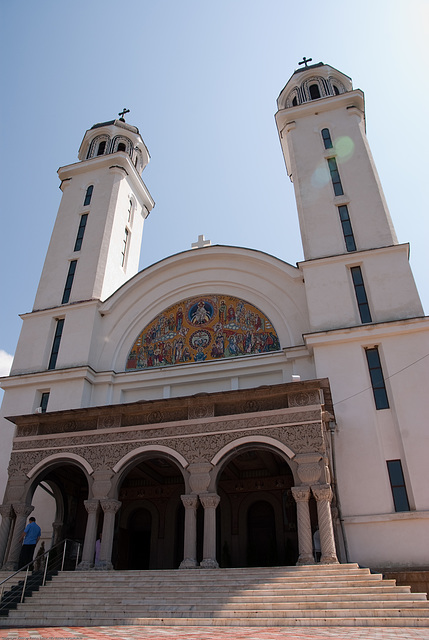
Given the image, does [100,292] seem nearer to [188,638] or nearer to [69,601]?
[69,601]

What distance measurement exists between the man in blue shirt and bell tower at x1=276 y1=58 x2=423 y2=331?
1001 centimetres

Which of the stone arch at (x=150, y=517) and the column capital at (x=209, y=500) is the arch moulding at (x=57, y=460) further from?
the column capital at (x=209, y=500)

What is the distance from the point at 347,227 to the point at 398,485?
9.31 m

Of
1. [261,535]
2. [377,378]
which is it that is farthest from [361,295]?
[261,535]

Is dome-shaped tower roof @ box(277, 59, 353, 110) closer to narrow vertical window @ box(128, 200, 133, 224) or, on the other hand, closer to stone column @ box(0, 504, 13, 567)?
narrow vertical window @ box(128, 200, 133, 224)

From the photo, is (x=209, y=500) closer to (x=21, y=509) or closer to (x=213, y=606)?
→ (x=213, y=606)

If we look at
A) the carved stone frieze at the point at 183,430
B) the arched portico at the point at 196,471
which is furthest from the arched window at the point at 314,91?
the carved stone frieze at the point at 183,430

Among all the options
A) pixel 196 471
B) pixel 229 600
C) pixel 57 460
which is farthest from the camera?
pixel 57 460

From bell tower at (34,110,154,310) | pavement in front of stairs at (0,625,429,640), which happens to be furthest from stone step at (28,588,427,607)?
bell tower at (34,110,154,310)

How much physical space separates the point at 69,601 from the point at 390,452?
866 centimetres

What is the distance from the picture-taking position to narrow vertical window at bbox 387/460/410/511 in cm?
1255

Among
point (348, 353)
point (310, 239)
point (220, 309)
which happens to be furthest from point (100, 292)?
point (348, 353)

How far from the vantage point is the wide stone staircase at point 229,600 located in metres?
7.96

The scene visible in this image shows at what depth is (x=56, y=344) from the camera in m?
19.3
